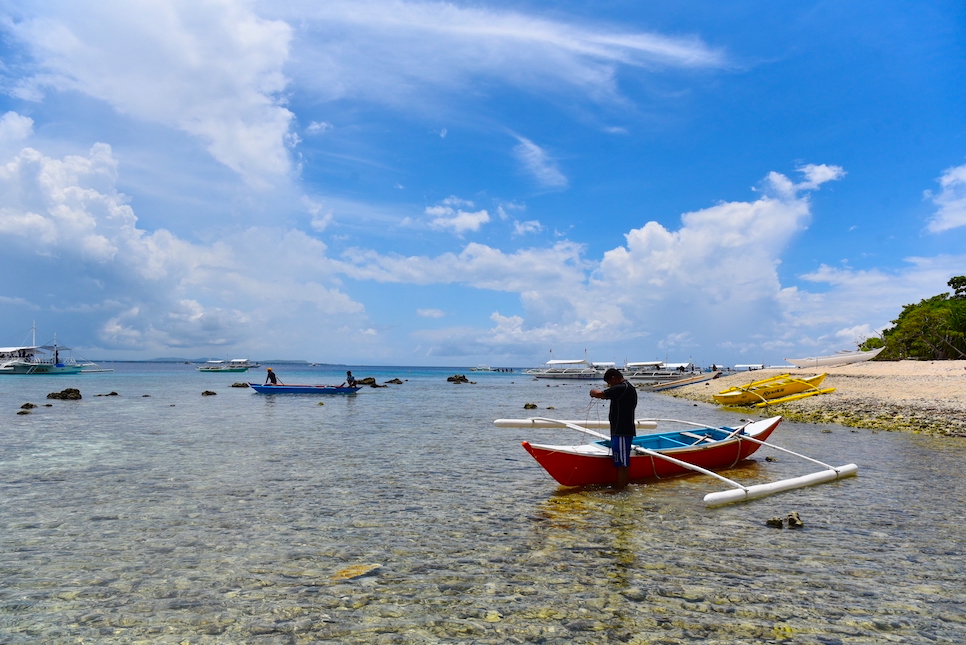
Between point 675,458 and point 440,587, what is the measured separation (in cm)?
958

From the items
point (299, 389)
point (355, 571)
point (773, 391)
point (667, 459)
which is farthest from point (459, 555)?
point (299, 389)

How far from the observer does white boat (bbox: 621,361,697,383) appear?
→ 11038 centimetres

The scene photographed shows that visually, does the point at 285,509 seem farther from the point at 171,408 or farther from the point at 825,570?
the point at 171,408

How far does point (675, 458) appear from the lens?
1528 cm

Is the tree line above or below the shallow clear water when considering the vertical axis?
above

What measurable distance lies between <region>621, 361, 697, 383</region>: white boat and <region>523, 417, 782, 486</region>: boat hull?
95.2 metres

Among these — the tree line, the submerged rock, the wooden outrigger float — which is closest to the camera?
the wooden outrigger float

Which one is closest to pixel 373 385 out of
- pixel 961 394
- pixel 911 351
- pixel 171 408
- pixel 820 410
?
pixel 171 408

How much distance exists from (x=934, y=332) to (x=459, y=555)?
8692 centimetres

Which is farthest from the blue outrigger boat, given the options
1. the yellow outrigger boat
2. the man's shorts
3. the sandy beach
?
the man's shorts

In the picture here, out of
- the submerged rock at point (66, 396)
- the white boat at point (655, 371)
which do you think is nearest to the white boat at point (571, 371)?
the white boat at point (655, 371)

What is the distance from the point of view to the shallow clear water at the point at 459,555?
6699mm

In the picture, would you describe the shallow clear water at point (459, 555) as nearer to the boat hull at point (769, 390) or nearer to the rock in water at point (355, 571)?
the rock in water at point (355, 571)

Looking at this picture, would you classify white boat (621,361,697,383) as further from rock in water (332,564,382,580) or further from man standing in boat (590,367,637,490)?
rock in water (332,564,382,580)
